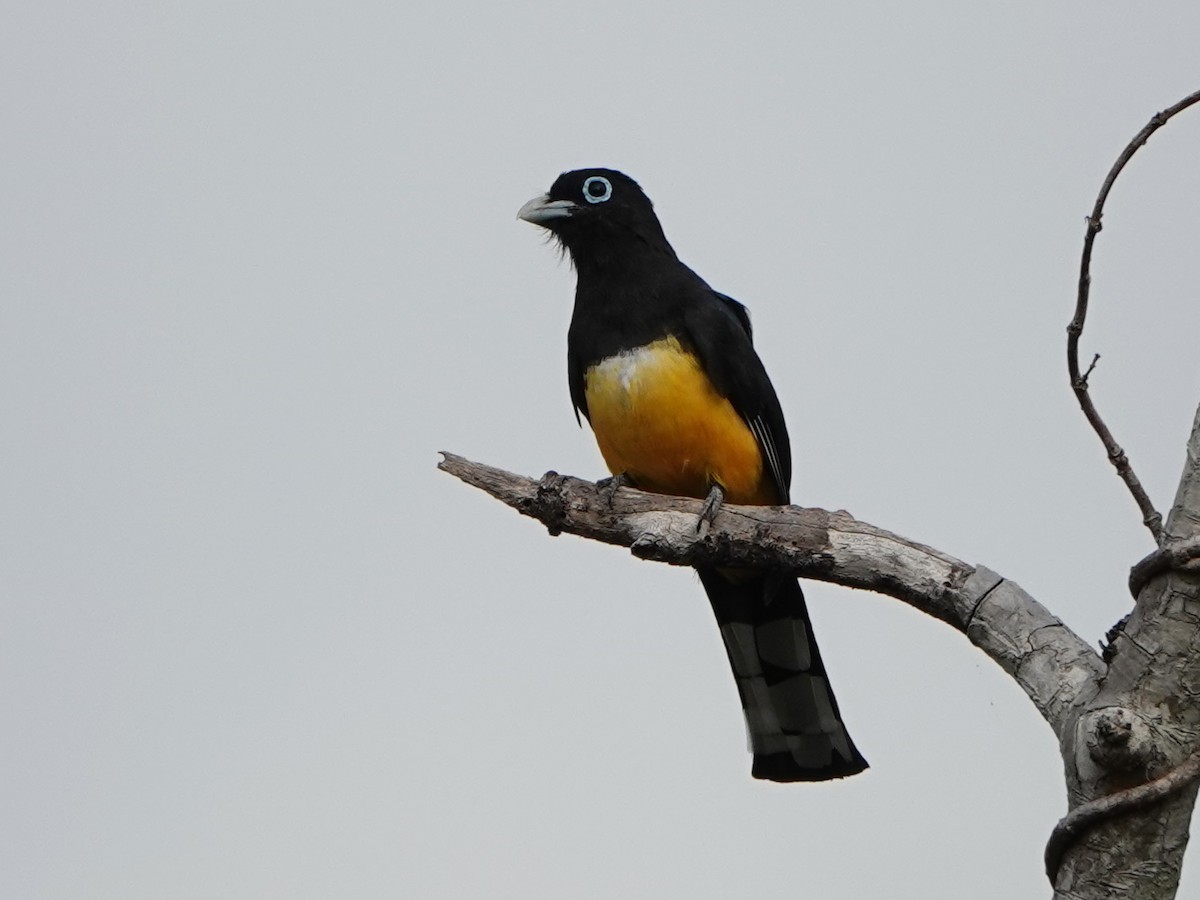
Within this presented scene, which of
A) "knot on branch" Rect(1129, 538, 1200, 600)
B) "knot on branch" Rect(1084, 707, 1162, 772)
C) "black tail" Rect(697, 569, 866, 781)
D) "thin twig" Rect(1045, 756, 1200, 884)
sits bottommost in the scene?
"thin twig" Rect(1045, 756, 1200, 884)

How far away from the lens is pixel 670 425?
648 cm

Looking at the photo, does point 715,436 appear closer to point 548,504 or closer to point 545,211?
point 548,504

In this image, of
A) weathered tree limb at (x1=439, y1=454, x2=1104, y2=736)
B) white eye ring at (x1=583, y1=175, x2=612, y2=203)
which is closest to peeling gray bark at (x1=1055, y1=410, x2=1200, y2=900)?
weathered tree limb at (x1=439, y1=454, x2=1104, y2=736)

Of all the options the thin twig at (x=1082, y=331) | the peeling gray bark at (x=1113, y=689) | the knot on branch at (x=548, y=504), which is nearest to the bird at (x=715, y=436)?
the knot on branch at (x=548, y=504)

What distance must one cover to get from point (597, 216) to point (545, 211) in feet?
0.98

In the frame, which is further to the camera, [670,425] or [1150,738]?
[670,425]

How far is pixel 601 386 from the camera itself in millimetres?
6652

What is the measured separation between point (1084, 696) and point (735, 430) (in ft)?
8.98

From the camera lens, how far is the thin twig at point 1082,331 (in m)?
4.11

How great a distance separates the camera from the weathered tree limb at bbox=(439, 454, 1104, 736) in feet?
14.3

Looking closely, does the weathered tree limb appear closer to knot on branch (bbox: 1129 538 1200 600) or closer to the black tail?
knot on branch (bbox: 1129 538 1200 600)

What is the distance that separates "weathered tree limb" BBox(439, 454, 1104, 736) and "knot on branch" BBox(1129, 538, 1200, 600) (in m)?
0.35

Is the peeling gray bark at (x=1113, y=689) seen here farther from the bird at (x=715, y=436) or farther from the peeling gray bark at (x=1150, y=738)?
the bird at (x=715, y=436)

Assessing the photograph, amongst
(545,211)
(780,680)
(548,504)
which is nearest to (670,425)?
(548,504)
